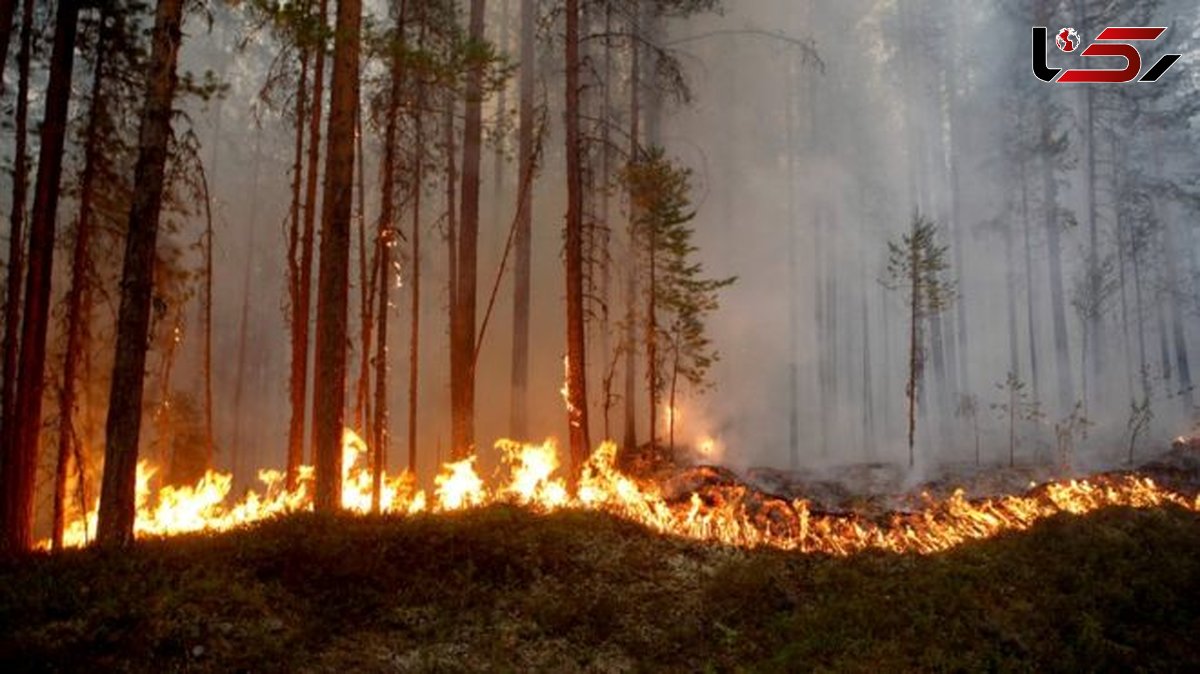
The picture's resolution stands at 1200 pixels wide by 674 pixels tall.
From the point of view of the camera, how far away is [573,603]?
8.07 metres

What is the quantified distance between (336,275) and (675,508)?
30.3ft

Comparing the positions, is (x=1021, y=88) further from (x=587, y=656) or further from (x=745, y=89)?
(x=587, y=656)

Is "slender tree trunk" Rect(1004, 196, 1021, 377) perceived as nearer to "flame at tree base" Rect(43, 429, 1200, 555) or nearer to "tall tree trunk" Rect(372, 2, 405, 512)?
"flame at tree base" Rect(43, 429, 1200, 555)

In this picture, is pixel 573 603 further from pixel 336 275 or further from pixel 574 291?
pixel 574 291

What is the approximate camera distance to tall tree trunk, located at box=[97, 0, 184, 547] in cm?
851

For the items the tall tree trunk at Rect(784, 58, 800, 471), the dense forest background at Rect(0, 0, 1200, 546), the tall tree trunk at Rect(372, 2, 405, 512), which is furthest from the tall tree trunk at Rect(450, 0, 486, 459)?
the tall tree trunk at Rect(784, 58, 800, 471)

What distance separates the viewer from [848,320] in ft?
159

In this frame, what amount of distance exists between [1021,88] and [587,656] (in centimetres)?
3858

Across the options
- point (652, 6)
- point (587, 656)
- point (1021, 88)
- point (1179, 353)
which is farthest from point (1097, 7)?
point (587, 656)

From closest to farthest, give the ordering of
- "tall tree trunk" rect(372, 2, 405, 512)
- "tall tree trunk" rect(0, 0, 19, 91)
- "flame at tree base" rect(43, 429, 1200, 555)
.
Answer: "tall tree trunk" rect(0, 0, 19, 91) → "flame at tree base" rect(43, 429, 1200, 555) → "tall tree trunk" rect(372, 2, 405, 512)

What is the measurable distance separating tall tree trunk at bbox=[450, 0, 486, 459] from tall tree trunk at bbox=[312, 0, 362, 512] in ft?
11.8

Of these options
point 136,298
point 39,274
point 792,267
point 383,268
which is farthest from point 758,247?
point 136,298

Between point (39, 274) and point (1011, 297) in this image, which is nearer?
point (39, 274)

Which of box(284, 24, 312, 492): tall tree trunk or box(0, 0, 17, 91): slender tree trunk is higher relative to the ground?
box(0, 0, 17, 91): slender tree trunk
